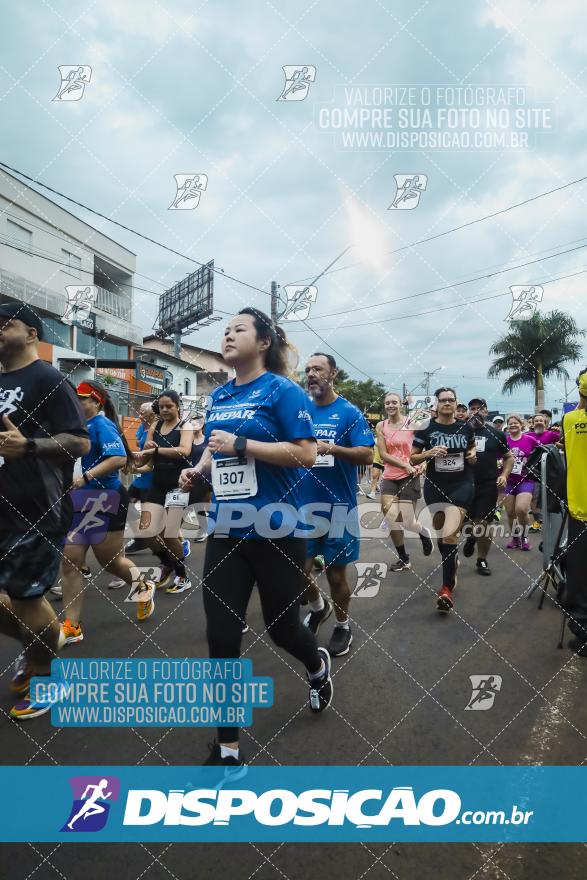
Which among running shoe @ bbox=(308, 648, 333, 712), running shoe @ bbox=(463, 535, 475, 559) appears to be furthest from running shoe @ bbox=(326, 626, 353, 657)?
running shoe @ bbox=(463, 535, 475, 559)

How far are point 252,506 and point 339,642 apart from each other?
69.6 inches

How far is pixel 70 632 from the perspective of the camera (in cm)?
357

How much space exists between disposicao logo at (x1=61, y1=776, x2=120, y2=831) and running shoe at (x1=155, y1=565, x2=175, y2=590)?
119 inches

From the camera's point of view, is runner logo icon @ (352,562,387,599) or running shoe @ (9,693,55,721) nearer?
running shoe @ (9,693,55,721)

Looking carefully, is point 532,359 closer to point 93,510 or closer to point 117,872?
point 93,510

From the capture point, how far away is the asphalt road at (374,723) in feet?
5.70

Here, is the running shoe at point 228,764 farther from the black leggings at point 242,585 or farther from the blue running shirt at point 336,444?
the blue running shirt at point 336,444

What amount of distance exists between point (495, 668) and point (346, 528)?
1.29 meters

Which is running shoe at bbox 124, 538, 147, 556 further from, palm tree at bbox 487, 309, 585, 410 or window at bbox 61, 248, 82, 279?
window at bbox 61, 248, 82, 279

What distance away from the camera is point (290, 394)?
230 centimetres

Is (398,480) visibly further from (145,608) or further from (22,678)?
(22,678)

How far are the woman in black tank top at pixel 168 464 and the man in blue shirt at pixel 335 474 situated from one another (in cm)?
174

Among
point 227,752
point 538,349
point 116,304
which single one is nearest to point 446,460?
point 227,752

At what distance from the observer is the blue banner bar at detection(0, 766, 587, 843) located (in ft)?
6.18
